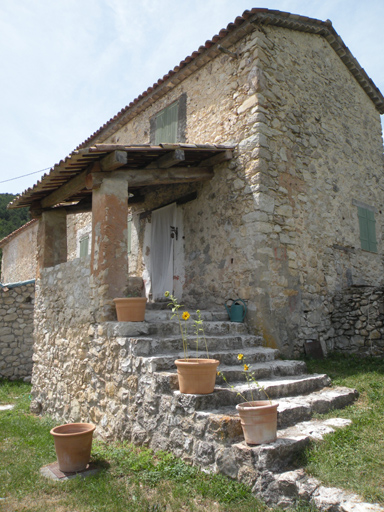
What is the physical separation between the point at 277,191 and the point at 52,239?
178 inches

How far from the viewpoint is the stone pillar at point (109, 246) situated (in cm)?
587

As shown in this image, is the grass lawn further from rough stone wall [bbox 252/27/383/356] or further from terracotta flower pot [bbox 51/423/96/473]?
rough stone wall [bbox 252/27/383/356]

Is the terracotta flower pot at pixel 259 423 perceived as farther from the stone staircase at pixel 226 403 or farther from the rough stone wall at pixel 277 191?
the rough stone wall at pixel 277 191

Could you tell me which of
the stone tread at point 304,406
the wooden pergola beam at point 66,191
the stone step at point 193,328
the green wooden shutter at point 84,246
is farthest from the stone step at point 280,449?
the green wooden shutter at point 84,246

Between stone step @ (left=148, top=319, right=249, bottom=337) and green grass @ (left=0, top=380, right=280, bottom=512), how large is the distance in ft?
4.90

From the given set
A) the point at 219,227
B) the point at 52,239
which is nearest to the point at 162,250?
the point at 219,227

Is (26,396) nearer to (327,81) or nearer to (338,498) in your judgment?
(338,498)

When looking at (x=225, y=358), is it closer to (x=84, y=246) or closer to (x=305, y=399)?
(x=305, y=399)

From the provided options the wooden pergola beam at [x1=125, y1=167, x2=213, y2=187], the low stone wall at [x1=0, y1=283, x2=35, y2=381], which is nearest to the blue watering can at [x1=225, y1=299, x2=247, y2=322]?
the wooden pergola beam at [x1=125, y1=167, x2=213, y2=187]

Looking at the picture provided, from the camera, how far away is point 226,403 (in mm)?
4172

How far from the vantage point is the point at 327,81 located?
8.71 meters

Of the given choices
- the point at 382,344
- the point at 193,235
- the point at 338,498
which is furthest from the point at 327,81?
the point at 338,498

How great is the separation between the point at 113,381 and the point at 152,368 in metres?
1.00

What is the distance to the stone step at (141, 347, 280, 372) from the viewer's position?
4.70 meters
